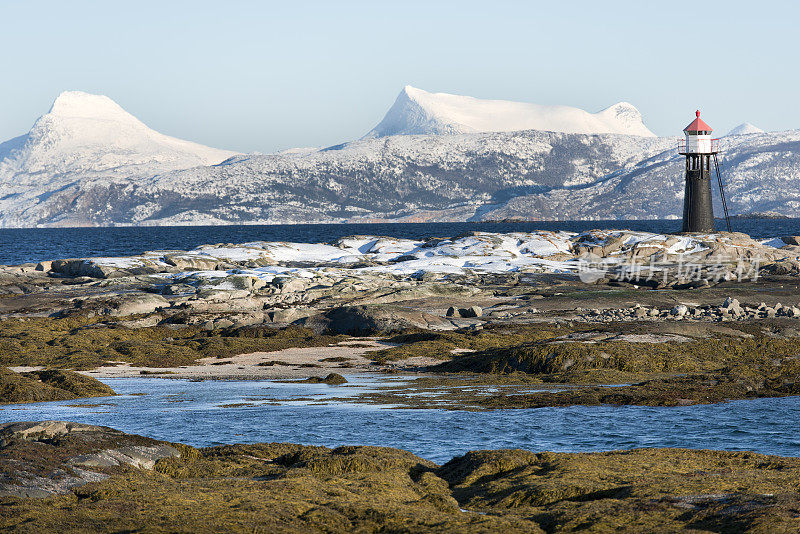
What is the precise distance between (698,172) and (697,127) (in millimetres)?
3885

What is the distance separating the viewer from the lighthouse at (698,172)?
71625mm

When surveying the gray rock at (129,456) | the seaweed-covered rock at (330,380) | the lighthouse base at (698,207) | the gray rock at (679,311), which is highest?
the lighthouse base at (698,207)

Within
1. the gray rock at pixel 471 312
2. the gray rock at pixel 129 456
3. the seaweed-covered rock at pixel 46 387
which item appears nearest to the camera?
the gray rock at pixel 129 456

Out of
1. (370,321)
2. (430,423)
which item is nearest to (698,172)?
(370,321)

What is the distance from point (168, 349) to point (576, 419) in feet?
64.1

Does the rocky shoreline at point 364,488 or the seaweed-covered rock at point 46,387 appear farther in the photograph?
the seaweed-covered rock at point 46,387

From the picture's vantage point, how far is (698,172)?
2835 inches

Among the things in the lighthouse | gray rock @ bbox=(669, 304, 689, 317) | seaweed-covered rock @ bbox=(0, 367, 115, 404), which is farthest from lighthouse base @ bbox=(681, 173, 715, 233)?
seaweed-covered rock @ bbox=(0, 367, 115, 404)

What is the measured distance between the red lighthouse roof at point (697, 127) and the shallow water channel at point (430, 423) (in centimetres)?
5443

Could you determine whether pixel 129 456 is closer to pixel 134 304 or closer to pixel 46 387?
pixel 46 387

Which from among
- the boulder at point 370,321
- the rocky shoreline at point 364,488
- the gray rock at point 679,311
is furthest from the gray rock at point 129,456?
the gray rock at point 679,311

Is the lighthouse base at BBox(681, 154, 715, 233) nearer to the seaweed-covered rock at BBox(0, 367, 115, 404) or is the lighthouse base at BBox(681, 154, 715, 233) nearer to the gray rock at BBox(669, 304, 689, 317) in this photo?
the gray rock at BBox(669, 304, 689, 317)

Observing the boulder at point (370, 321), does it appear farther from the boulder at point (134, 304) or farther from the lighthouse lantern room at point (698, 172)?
the lighthouse lantern room at point (698, 172)

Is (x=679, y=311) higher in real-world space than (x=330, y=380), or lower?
higher
